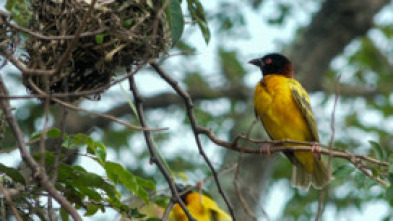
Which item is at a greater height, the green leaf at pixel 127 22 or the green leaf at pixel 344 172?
the green leaf at pixel 127 22

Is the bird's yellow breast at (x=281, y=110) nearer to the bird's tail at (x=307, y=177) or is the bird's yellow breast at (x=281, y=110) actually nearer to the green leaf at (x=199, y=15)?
the bird's tail at (x=307, y=177)

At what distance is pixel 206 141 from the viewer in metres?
7.21

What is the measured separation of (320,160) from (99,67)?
2.10m

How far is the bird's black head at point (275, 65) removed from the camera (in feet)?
16.3

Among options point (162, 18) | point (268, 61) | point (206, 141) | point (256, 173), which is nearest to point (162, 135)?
point (206, 141)

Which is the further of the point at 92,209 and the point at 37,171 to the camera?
the point at 92,209

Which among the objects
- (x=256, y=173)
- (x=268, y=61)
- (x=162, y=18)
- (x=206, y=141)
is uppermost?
(x=162, y=18)

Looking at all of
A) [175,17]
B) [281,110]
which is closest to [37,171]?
[175,17]

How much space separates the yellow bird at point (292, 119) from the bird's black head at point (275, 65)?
30 centimetres

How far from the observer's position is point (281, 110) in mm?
4469

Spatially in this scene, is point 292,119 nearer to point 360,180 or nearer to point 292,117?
point 292,117

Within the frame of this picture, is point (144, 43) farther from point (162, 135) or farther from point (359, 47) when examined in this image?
point (359, 47)

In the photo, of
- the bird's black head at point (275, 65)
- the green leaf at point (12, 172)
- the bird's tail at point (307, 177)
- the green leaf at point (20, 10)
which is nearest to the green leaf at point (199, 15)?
the green leaf at point (20, 10)

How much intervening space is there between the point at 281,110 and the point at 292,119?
0.11m
